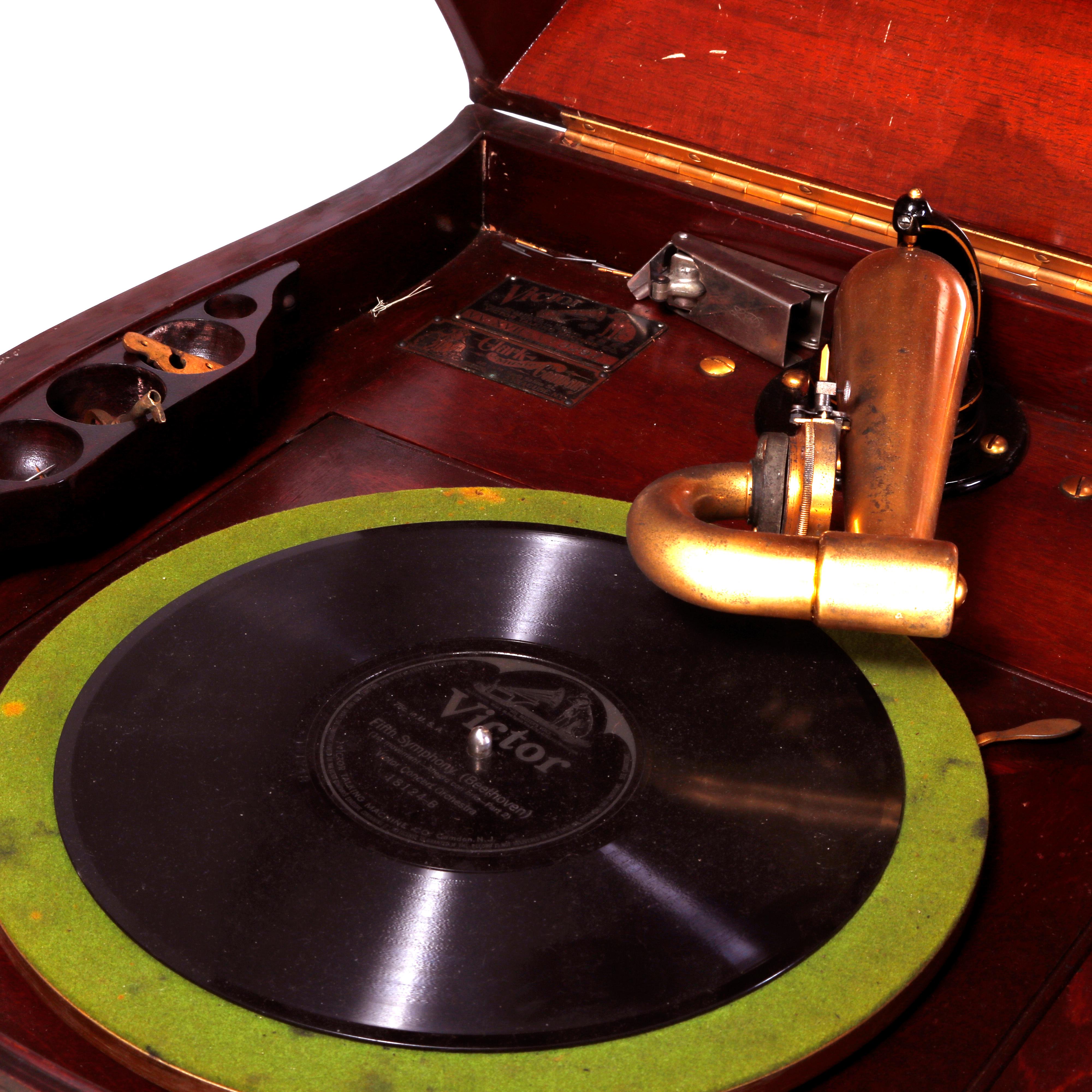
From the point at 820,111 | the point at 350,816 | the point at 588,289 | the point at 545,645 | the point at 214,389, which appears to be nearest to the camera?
the point at 350,816

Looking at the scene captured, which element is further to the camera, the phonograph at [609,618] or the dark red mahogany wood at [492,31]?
the dark red mahogany wood at [492,31]

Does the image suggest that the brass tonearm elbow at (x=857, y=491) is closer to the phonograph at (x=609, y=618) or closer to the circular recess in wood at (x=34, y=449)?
the phonograph at (x=609, y=618)

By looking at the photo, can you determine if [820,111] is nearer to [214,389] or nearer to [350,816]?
[214,389]

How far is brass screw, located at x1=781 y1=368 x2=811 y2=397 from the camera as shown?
1.42 meters

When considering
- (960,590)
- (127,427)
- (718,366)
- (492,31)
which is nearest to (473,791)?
(960,590)

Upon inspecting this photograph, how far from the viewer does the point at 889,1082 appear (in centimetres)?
81

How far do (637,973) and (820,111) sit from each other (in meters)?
1.09

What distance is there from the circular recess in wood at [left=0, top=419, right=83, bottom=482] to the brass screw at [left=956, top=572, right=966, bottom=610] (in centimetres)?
79

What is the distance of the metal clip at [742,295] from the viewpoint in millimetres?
1479

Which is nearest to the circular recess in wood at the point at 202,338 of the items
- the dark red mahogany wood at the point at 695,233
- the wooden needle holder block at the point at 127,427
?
the wooden needle holder block at the point at 127,427

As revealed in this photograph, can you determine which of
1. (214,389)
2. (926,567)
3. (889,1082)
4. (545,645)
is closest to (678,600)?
(545,645)

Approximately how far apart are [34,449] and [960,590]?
84 centimetres

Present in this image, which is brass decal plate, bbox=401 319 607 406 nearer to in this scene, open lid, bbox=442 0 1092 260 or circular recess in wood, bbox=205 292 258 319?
circular recess in wood, bbox=205 292 258 319

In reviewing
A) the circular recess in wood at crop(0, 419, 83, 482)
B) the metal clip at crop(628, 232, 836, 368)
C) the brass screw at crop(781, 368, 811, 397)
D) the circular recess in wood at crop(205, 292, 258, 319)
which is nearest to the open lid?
the metal clip at crop(628, 232, 836, 368)
